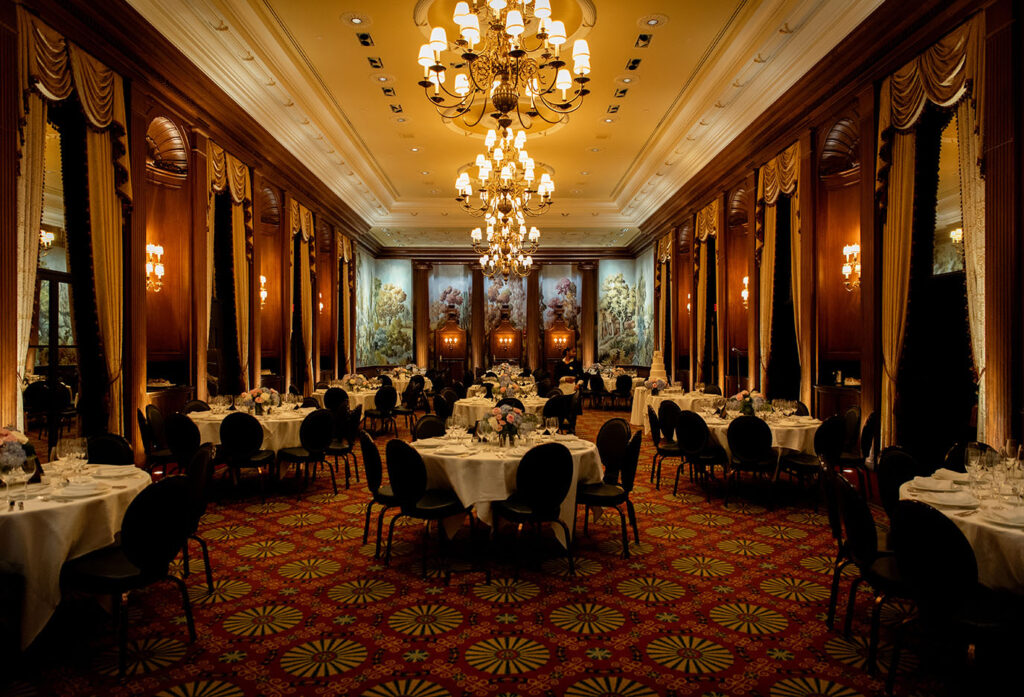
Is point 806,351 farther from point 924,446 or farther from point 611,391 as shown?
point 611,391

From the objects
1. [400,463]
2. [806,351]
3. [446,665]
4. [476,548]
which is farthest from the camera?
[806,351]

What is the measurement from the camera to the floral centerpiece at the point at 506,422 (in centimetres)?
496

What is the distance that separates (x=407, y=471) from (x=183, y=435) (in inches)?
119

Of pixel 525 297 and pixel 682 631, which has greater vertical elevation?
pixel 525 297

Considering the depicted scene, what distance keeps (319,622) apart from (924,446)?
6.73 m

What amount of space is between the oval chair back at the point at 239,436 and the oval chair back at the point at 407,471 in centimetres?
253

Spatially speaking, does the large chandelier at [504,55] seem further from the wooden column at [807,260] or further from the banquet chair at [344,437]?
the wooden column at [807,260]

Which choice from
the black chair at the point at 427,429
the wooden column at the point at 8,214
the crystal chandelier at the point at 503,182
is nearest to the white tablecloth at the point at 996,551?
the black chair at the point at 427,429

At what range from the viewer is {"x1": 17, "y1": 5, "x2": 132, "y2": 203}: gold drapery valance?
5.14 meters

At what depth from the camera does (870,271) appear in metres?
6.88

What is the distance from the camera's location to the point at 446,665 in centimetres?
322

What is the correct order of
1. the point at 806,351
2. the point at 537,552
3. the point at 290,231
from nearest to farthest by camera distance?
the point at 537,552 < the point at 806,351 < the point at 290,231

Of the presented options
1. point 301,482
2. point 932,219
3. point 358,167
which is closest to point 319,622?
point 301,482

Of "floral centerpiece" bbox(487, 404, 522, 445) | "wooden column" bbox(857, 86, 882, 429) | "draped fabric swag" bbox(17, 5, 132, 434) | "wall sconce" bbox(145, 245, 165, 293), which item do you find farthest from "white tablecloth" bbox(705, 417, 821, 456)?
"wall sconce" bbox(145, 245, 165, 293)
